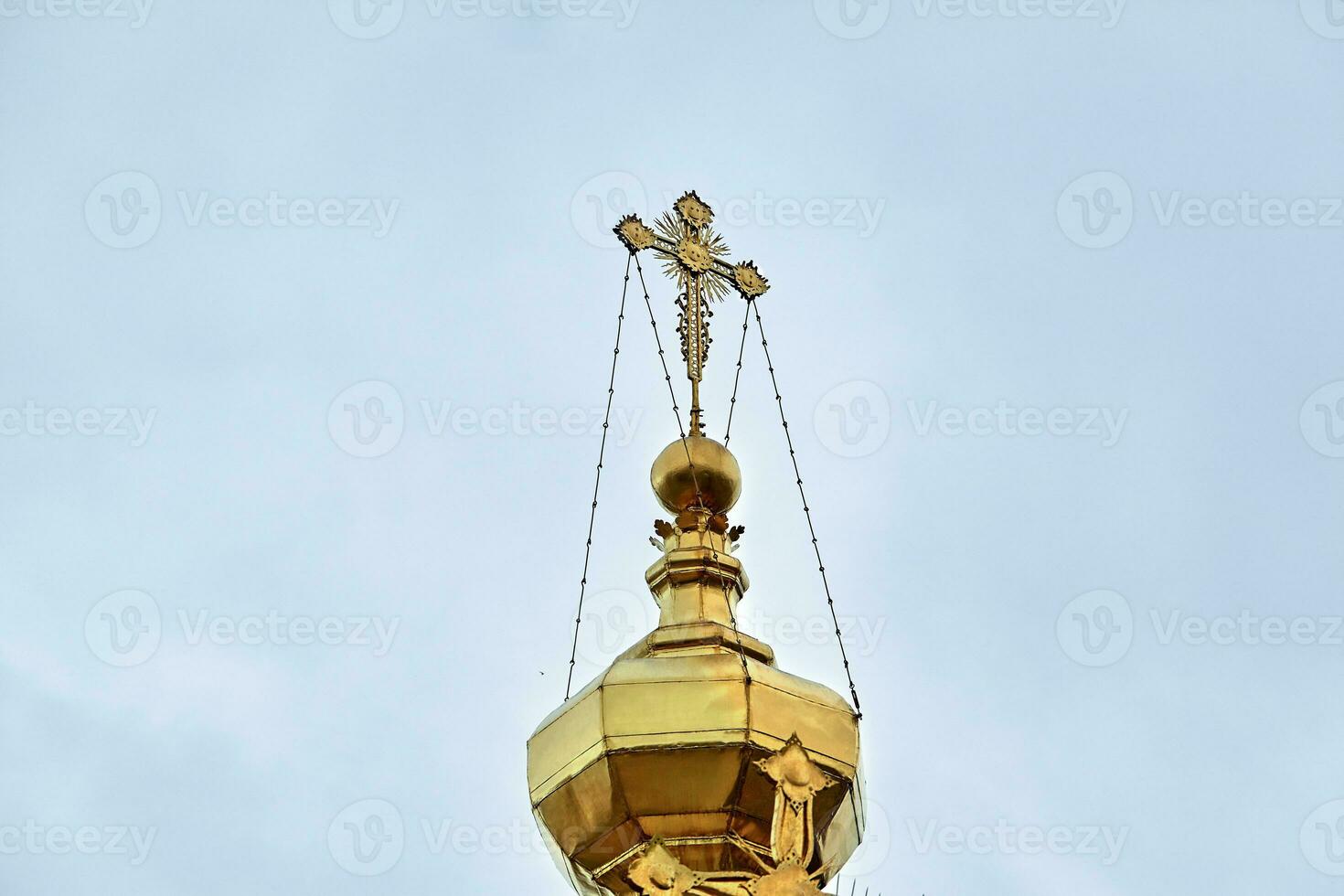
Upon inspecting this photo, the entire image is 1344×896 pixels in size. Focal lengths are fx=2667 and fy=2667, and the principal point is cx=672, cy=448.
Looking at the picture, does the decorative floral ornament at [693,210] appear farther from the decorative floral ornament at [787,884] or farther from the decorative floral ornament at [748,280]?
the decorative floral ornament at [787,884]

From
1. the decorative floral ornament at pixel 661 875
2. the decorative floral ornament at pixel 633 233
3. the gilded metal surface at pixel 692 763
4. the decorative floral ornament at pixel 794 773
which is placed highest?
the decorative floral ornament at pixel 633 233

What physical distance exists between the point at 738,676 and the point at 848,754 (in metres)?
1.28

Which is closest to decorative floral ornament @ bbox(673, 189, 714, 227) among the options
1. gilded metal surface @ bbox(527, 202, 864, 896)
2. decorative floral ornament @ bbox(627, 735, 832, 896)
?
gilded metal surface @ bbox(527, 202, 864, 896)

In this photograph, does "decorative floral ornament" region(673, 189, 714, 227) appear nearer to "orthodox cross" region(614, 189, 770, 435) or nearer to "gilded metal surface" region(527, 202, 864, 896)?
"orthodox cross" region(614, 189, 770, 435)

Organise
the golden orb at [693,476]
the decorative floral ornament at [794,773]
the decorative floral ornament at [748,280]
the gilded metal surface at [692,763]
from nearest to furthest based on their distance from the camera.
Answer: the decorative floral ornament at [794,773] → the gilded metal surface at [692,763] → the golden orb at [693,476] → the decorative floral ornament at [748,280]

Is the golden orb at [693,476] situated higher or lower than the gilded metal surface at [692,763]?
higher

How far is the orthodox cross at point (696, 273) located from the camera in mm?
27109

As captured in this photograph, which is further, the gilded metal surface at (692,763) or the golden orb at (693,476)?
the golden orb at (693,476)

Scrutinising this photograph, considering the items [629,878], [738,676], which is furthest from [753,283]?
[629,878]

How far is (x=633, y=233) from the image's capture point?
26422 millimetres

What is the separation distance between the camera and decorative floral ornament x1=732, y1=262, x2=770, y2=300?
27438 millimetres

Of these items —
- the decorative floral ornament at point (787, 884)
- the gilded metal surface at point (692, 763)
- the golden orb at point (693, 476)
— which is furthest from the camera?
the golden orb at point (693, 476)

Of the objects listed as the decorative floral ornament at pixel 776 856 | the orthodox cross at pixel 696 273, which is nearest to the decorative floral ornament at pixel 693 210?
the orthodox cross at pixel 696 273

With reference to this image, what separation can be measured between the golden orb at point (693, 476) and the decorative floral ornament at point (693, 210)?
2.47m
